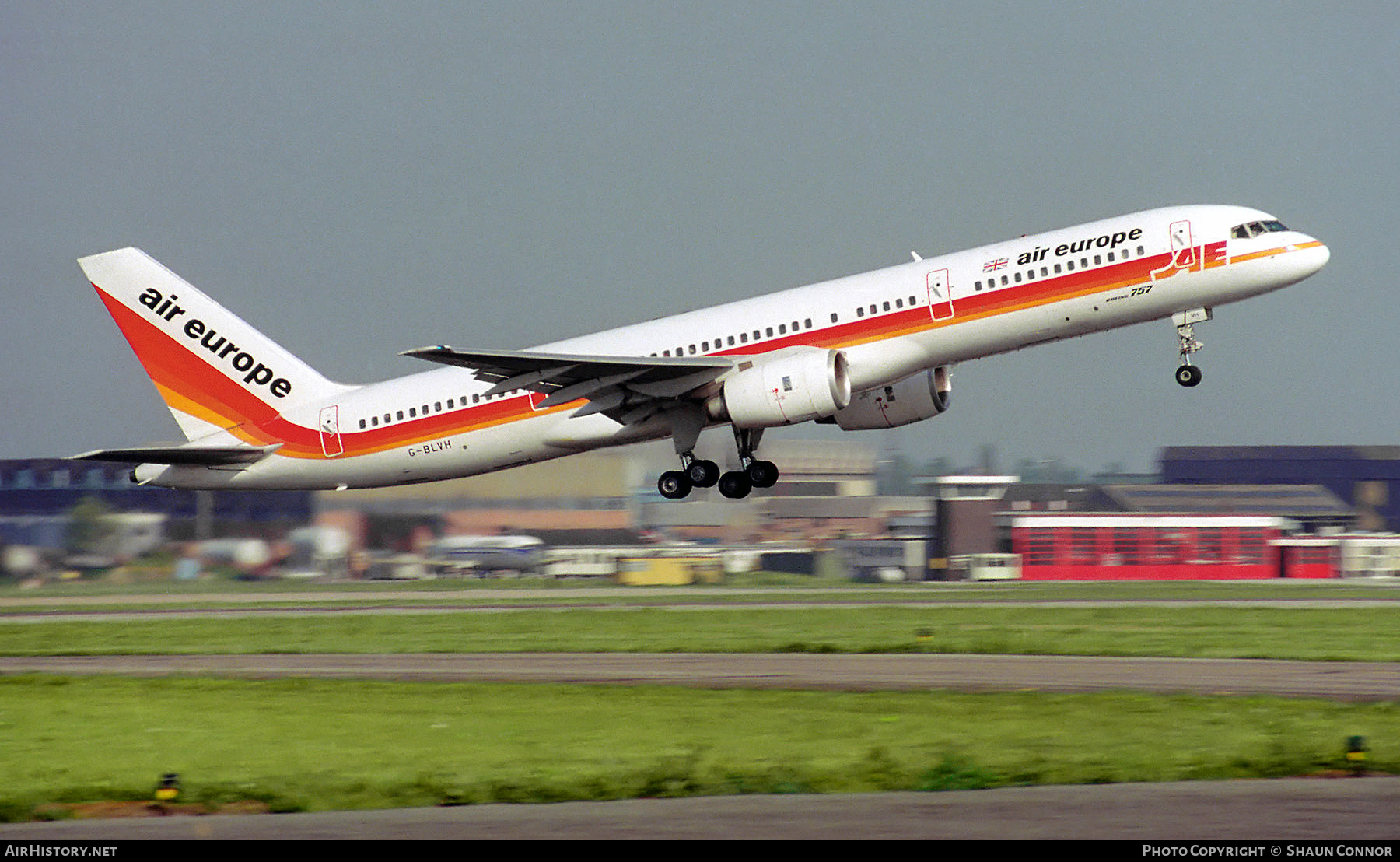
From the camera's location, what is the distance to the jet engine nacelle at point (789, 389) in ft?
115

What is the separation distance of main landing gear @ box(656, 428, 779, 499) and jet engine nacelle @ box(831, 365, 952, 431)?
2.29 meters

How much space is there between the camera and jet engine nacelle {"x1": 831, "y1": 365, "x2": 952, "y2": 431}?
3884 cm

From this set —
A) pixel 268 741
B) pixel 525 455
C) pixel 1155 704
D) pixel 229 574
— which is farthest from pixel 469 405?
pixel 1155 704

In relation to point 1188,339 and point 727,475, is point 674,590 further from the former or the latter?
point 1188,339

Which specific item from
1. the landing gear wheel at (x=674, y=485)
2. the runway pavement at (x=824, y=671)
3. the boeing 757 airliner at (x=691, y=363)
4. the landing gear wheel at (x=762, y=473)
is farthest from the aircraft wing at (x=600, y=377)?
the runway pavement at (x=824, y=671)

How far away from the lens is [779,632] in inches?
1458

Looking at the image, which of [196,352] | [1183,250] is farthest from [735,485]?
[196,352]

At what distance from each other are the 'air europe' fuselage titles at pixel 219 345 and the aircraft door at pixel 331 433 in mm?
1705

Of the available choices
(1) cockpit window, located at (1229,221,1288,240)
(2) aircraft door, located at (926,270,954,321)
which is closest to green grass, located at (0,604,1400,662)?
(2) aircraft door, located at (926,270,954,321)

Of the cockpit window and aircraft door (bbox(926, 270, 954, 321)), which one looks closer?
the cockpit window

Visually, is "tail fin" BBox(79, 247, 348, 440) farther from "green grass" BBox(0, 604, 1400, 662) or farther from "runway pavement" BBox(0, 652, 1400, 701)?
"runway pavement" BBox(0, 652, 1400, 701)

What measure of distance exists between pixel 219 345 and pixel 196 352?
27.7 inches

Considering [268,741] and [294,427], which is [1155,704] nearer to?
[268,741]

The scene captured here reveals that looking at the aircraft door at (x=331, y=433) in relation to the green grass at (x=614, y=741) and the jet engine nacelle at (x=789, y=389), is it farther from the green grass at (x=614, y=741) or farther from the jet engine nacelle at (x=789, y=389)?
the green grass at (x=614, y=741)
